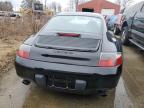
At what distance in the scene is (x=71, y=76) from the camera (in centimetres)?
342

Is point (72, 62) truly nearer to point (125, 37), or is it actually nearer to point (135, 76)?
point (135, 76)

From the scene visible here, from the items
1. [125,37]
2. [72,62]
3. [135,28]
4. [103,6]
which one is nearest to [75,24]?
A: [72,62]

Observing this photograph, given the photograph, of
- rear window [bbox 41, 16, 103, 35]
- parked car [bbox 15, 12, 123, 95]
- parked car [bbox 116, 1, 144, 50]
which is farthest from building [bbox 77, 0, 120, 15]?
parked car [bbox 15, 12, 123, 95]

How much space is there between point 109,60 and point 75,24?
136 cm

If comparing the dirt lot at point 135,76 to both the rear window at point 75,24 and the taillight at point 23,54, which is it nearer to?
the rear window at point 75,24

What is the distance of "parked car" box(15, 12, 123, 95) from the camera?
135 inches

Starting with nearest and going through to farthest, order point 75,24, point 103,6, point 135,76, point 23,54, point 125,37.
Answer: point 23,54 → point 75,24 → point 135,76 → point 125,37 → point 103,6

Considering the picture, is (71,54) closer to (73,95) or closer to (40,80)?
(40,80)

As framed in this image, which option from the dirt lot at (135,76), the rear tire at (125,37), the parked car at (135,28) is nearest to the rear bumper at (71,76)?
the dirt lot at (135,76)

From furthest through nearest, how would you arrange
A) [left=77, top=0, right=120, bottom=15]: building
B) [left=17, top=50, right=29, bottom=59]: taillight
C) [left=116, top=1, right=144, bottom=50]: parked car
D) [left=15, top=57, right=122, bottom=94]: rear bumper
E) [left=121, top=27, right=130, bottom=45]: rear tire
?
[left=77, top=0, right=120, bottom=15]: building → [left=121, top=27, right=130, bottom=45]: rear tire → [left=116, top=1, right=144, bottom=50]: parked car → [left=17, top=50, right=29, bottom=59]: taillight → [left=15, top=57, right=122, bottom=94]: rear bumper

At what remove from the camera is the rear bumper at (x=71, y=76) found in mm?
3400

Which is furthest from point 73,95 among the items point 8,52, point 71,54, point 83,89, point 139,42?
point 139,42

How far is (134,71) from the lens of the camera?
5.80m

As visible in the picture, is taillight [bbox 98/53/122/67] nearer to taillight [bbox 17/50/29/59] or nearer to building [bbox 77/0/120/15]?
taillight [bbox 17/50/29/59]
